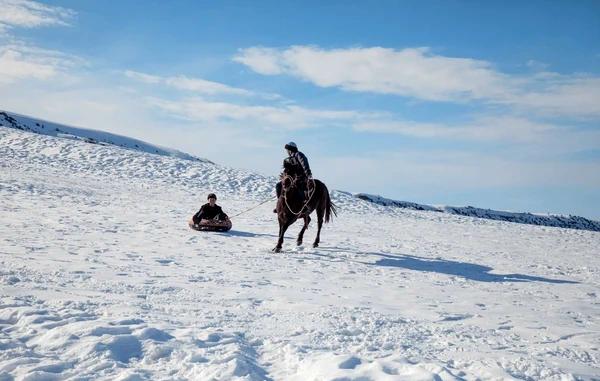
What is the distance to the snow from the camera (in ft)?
13.8

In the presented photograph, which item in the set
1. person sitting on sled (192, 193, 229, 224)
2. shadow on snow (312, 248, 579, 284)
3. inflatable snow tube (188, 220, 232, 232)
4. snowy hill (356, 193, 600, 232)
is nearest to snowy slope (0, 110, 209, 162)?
snowy hill (356, 193, 600, 232)

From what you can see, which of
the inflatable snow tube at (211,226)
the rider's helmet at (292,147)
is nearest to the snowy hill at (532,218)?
the inflatable snow tube at (211,226)

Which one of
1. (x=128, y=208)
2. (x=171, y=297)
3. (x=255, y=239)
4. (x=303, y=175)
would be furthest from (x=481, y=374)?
(x=128, y=208)

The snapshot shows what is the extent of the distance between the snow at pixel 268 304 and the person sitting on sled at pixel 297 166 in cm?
172

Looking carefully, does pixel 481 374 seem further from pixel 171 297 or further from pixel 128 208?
pixel 128 208

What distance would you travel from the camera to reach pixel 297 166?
1141cm

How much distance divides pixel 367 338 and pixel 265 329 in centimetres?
115

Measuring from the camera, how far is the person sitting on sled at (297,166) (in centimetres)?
1139

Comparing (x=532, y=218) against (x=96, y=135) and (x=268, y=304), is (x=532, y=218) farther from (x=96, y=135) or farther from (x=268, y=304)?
(x=268, y=304)

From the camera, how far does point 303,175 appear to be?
1149cm

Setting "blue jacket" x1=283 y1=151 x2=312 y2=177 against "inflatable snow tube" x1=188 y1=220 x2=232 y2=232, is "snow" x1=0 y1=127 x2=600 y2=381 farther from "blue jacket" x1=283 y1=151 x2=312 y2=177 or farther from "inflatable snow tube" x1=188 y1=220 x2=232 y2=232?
"blue jacket" x1=283 y1=151 x2=312 y2=177

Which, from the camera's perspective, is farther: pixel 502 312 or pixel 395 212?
pixel 395 212

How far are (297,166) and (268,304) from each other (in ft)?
18.1

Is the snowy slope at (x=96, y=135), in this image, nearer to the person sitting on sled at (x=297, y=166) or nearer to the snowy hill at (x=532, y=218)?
the snowy hill at (x=532, y=218)
